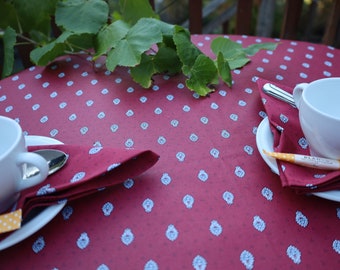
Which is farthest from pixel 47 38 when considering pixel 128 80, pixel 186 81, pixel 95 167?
pixel 95 167

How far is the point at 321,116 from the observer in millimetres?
387

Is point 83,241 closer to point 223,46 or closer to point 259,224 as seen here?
point 259,224

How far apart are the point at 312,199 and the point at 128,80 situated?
0.41 metres

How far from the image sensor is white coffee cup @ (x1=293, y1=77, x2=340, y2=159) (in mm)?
386

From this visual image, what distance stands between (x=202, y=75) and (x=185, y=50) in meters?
0.06

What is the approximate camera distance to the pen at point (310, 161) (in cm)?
41

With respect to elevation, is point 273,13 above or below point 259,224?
below

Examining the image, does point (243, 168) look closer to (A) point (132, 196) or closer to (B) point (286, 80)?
(A) point (132, 196)

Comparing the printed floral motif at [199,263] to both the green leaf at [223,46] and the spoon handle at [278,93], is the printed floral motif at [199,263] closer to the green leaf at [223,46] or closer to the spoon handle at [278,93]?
the spoon handle at [278,93]

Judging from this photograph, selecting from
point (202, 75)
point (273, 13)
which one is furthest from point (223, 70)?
point (273, 13)

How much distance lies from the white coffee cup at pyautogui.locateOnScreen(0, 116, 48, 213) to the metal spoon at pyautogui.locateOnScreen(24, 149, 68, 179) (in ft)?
0.09

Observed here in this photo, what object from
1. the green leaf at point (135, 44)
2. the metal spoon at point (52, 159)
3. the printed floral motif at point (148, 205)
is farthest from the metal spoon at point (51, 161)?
the green leaf at point (135, 44)

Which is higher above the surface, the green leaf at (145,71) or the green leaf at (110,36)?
the green leaf at (110,36)

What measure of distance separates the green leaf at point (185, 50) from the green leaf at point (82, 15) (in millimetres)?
157
